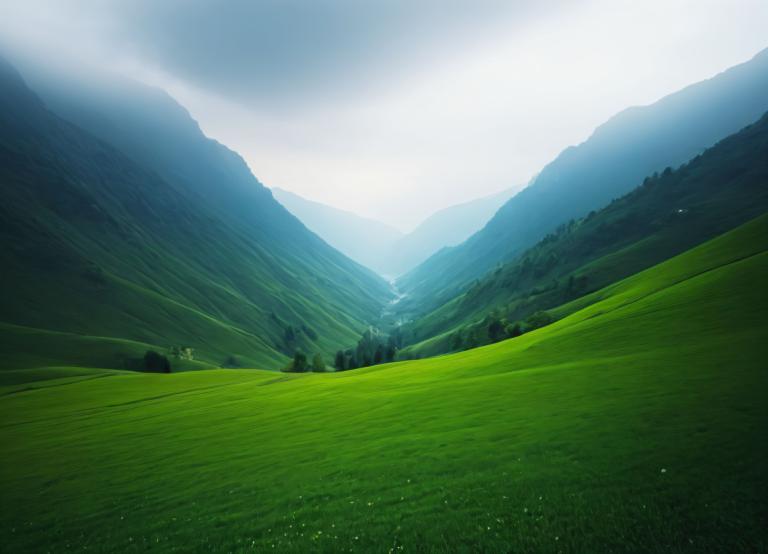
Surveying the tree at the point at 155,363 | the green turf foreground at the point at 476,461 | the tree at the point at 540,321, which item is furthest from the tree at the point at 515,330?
Answer: the tree at the point at 155,363

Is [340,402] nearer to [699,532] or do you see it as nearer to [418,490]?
[418,490]

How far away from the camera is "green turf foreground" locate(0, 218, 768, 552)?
47.5 feet

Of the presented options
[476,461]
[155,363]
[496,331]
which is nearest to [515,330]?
[496,331]

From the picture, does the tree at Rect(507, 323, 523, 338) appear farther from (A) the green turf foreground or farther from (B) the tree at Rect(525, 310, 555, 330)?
(A) the green turf foreground

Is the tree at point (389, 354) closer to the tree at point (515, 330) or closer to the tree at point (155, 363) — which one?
the tree at point (515, 330)

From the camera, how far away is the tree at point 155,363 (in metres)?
134

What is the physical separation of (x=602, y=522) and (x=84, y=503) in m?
30.7

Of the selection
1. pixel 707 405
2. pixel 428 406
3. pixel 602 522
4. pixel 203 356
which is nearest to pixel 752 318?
pixel 707 405

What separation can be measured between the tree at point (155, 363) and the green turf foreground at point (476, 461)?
93.3m

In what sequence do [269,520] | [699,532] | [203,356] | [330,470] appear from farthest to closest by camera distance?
1. [203,356]
2. [330,470]
3. [269,520]
4. [699,532]

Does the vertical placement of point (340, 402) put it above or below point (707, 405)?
below

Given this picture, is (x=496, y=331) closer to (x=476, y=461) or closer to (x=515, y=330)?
(x=515, y=330)

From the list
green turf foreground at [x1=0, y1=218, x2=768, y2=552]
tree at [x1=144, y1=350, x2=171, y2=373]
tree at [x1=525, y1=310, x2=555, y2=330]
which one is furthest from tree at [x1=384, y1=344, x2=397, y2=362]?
green turf foreground at [x1=0, y1=218, x2=768, y2=552]

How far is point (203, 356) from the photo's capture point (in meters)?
178
